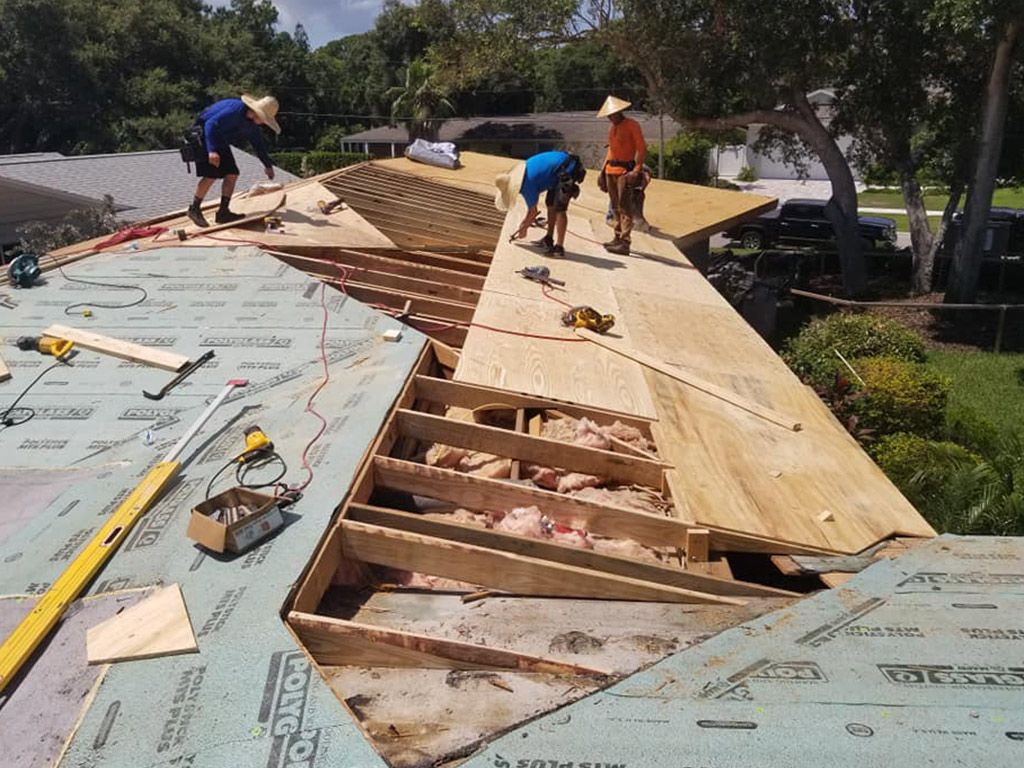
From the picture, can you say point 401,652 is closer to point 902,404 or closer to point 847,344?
point 902,404

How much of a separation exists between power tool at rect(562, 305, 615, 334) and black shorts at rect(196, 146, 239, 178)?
4453mm

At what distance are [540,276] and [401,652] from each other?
16.8 feet

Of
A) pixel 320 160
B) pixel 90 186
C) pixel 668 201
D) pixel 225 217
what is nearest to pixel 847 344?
pixel 668 201

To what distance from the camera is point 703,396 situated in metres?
5.37

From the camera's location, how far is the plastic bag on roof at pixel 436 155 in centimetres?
1468

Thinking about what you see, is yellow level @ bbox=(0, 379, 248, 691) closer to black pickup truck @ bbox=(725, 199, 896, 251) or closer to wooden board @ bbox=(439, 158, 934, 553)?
wooden board @ bbox=(439, 158, 934, 553)

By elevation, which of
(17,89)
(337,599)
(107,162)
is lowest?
(337,599)

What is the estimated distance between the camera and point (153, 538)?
334 centimetres

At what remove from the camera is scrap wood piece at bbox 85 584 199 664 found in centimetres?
262

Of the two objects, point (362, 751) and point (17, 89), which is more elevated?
point (17, 89)

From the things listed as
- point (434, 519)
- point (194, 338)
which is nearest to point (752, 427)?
point (434, 519)

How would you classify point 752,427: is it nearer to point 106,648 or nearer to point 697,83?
point 106,648

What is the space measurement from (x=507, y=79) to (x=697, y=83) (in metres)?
31.8

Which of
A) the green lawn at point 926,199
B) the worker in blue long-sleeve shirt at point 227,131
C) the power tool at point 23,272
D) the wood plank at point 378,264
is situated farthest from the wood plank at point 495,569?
the green lawn at point 926,199
